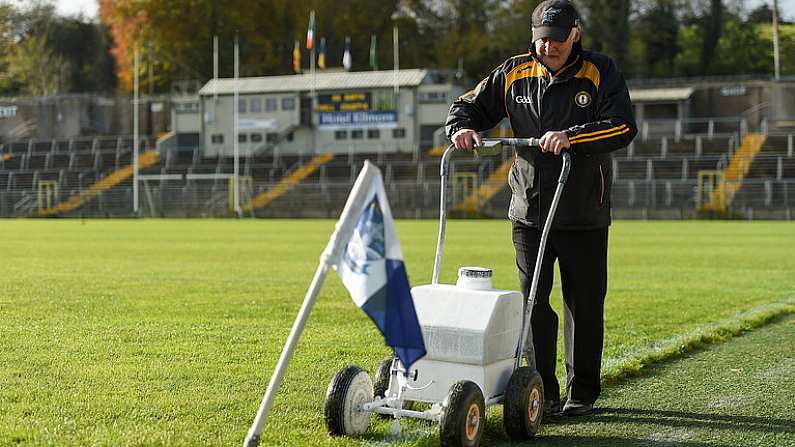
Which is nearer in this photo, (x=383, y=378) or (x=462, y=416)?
(x=462, y=416)

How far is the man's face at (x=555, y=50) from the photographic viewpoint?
5336 millimetres

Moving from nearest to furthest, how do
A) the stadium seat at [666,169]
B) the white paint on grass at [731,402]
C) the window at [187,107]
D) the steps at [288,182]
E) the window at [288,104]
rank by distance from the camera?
the white paint on grass at [731,402] < the stadium seat at [666,169] < the steps at [288,182] < the window at [288,104] < the window at [187,107]

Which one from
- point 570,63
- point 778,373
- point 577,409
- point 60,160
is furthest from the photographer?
point 60,160

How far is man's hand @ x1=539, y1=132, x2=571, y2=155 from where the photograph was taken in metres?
5.12

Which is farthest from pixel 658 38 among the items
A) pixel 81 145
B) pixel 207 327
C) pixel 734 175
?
pixel 207 327

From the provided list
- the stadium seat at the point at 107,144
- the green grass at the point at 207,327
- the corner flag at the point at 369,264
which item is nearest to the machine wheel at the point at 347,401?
the green grass at the point at 207,327

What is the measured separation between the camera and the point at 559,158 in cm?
550

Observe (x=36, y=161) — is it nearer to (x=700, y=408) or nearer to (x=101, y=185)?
(x=101, y=185)

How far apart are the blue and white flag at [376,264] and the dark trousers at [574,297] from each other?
5.86 feet

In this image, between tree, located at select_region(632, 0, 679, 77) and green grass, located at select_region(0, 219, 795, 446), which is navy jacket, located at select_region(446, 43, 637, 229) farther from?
tree, located at select_region(632, 0, 679, 77)

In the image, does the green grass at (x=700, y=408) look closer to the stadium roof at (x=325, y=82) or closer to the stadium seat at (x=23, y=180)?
the stadium roof at (x=325, y=82)

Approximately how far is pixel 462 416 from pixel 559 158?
157 cm

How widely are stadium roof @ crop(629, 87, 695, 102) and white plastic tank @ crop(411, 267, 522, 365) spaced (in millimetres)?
59580

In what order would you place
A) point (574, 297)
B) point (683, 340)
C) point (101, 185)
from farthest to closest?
point (101, 185) → point (683, 340) → point (574, 297)
